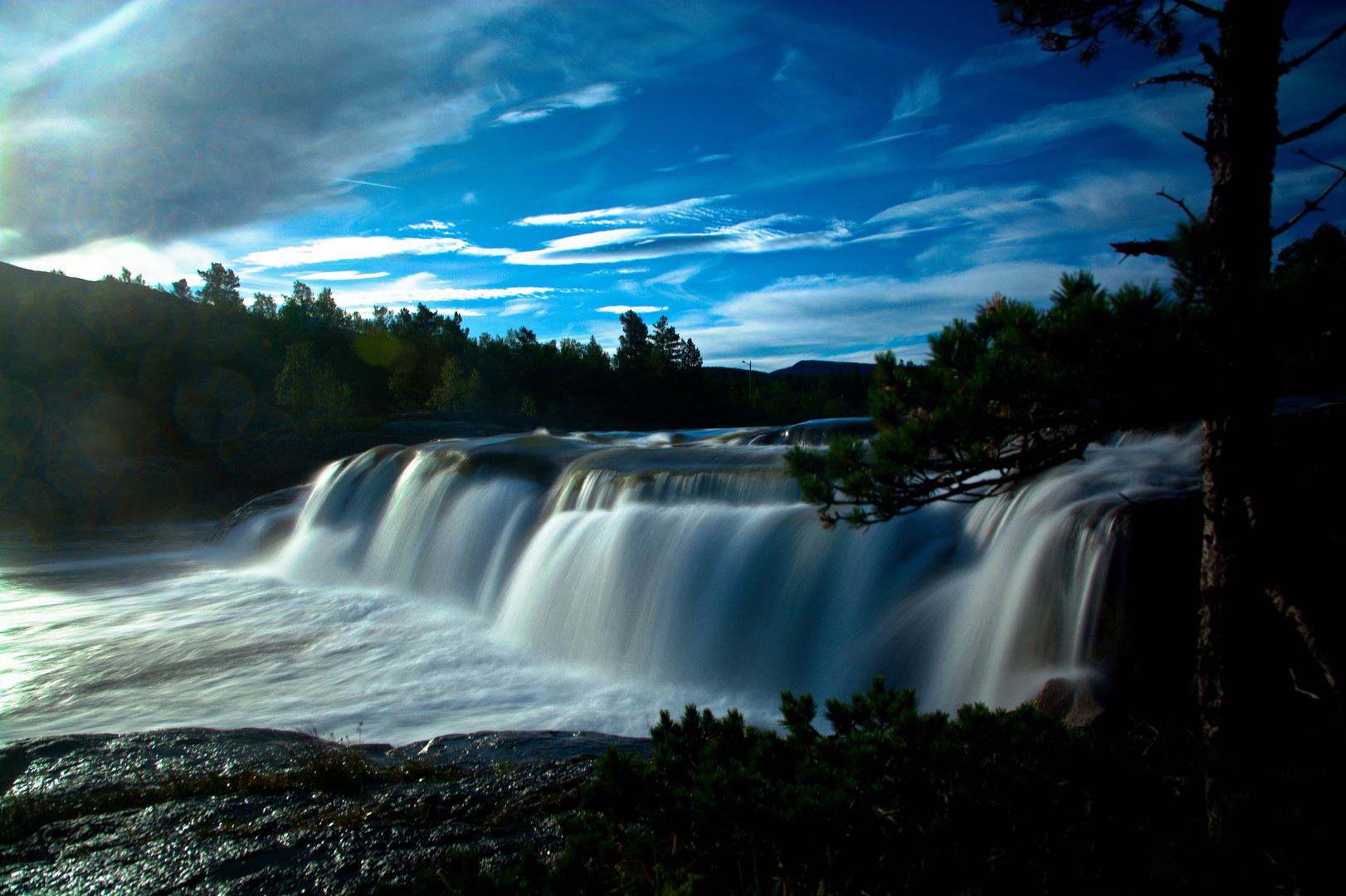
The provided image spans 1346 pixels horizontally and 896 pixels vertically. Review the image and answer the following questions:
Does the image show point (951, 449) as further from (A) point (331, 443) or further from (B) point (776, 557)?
(A) point (331, 443)

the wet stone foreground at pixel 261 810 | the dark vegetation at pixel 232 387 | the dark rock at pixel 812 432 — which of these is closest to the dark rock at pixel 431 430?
the dark vegetation at pixel 232 387

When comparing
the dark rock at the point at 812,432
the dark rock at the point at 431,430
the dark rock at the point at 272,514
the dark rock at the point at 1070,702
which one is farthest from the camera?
the dark rock at the point at 431,430

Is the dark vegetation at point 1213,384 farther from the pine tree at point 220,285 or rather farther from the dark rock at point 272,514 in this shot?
the pine tree at point 220,285

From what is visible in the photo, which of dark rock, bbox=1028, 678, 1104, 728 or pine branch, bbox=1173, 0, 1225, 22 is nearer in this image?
pine branch, bbox=1173, 0, 1225, 22

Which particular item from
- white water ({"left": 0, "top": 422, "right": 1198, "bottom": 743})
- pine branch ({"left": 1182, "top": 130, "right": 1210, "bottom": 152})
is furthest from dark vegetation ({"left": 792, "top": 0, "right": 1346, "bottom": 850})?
white water ({"left": 0, "top": 422, "right": 1198, "bottom": 743})

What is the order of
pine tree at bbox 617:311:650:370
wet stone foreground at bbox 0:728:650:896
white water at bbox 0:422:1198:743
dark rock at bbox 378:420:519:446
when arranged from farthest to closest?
pine tree at bbox 617:311:650:370 → dark rock at bbox 378:420:519:446 → white water at bbox 0:422:1198:743 → wet stone foreground at bbox 0:728:650:896

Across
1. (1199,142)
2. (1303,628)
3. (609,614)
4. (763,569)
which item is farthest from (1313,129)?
(609,614)

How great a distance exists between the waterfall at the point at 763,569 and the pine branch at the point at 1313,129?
1.41m

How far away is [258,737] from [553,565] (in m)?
5.19

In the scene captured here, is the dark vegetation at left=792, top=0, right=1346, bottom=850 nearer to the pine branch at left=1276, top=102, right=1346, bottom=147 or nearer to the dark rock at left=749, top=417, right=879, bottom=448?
the pine branch at left=1276, top=102, right=1346, bottom=147

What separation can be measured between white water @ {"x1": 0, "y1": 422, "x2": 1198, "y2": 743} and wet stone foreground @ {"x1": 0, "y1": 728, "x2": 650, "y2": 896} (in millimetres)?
2054

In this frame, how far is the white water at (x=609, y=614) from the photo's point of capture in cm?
601

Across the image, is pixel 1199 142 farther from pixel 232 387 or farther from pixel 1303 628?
pixel 232 387

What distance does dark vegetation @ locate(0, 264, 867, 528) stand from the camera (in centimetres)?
2656
